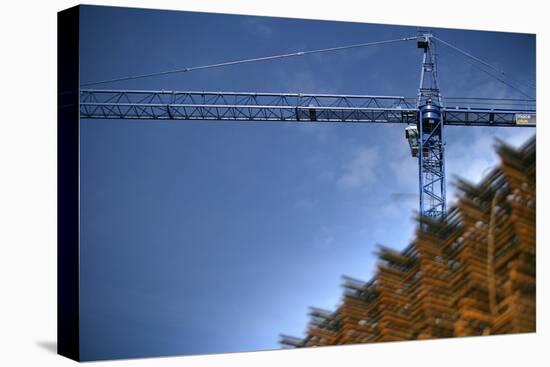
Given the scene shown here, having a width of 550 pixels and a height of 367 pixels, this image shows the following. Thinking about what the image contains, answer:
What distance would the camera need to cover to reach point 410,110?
48.4 ft

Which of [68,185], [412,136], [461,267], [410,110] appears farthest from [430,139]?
[461,267]

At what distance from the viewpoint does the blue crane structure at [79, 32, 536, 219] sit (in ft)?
45.5

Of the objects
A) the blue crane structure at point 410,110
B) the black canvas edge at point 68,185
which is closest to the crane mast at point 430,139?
the blue crane structure at point 410,110

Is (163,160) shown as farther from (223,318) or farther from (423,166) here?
(423,166)

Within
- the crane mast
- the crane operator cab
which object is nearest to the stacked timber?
the crane mast

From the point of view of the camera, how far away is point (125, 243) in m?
12.1

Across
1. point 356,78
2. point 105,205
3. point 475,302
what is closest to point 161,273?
point 105,205

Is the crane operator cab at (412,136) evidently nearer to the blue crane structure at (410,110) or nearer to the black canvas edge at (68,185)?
the blue crane structure at (410,110)

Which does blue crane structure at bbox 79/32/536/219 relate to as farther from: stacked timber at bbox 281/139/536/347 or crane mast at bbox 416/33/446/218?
stacked timber at bbox 281/139/536/347

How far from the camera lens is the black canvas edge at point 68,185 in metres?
11.5

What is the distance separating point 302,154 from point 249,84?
122cm

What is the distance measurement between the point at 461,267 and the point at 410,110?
6519 mm

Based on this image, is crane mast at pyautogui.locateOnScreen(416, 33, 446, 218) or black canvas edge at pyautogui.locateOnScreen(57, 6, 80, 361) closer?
black canvas edge at pyautogui.locateOnScreen(57, 6, 80, 361)

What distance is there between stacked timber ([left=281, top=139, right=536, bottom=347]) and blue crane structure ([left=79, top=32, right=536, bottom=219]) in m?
5.06
